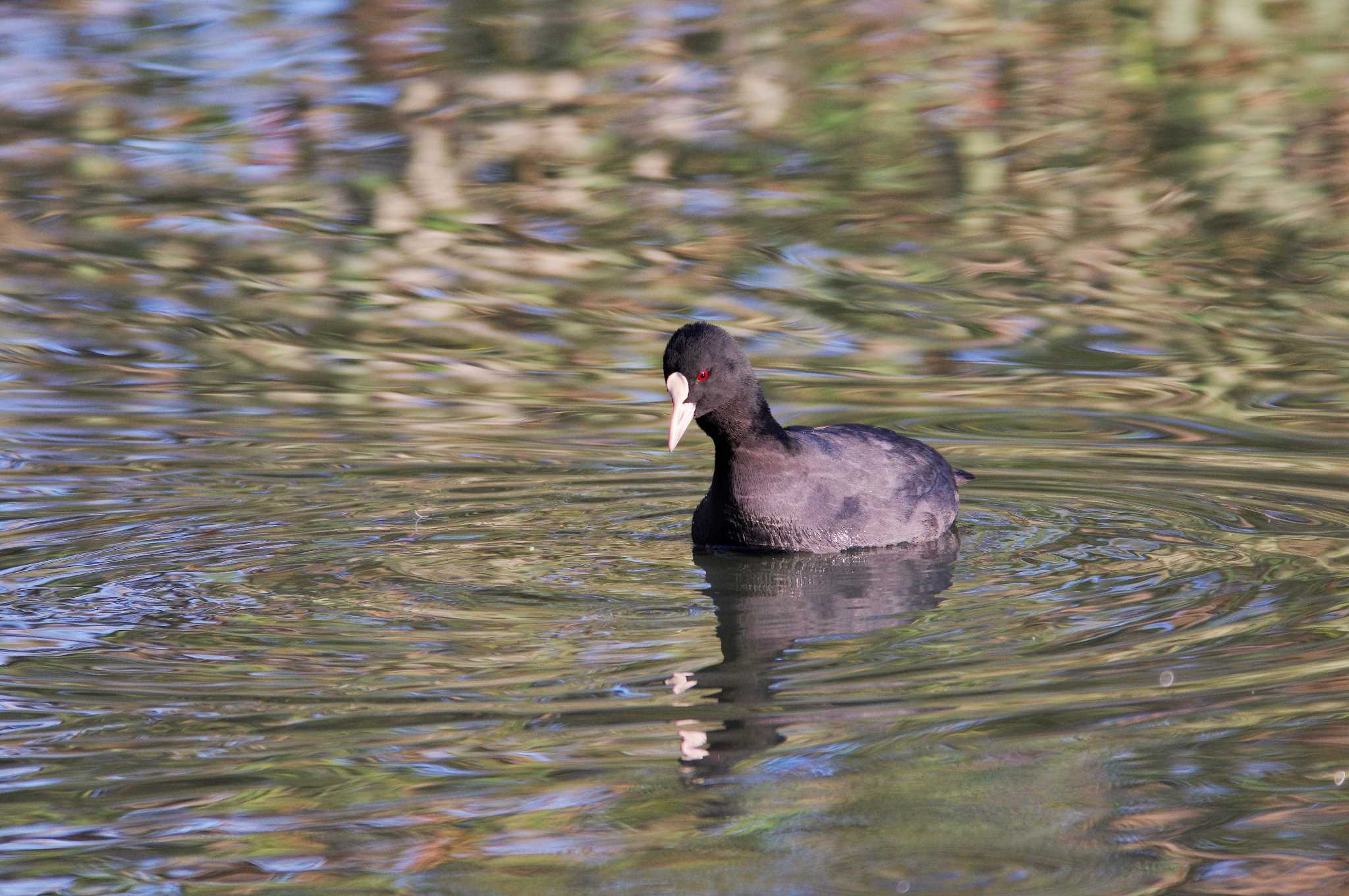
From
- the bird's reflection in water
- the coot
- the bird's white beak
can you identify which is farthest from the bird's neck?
the bird's reflection in water

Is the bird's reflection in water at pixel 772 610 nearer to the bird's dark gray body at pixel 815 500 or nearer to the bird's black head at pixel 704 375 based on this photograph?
the bird's dark gray body at pixel 815 500

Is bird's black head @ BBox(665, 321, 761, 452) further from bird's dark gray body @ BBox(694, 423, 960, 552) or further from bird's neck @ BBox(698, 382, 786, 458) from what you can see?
bird's dark gray body @ BBox(694, 423, 960, 552)

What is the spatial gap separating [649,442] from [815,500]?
1.75 m

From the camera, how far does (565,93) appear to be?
51.6 ft

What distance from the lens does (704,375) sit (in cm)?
717

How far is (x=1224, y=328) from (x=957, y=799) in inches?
272

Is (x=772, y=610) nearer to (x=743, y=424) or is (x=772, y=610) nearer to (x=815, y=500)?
(x=815, y=500)

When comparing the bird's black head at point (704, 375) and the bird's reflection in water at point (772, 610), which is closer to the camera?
the bird's reflection in water at point (772, 610)

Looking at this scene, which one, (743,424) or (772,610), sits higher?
(743,424)

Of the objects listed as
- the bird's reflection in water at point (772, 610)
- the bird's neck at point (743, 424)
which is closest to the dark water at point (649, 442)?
the bird's reflection in water at point (772, 610)

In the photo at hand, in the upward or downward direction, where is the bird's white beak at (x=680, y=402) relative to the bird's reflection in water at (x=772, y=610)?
upward

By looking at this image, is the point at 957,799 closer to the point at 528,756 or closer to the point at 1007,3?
the point at 528,756

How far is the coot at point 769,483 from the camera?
23.6ft

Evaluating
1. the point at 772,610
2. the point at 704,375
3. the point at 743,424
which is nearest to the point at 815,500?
the point at 743,424
